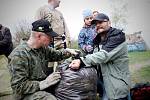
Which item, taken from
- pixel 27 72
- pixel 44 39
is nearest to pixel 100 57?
pixel 44 39

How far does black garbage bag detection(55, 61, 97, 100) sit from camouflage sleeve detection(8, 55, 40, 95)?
0.26 m

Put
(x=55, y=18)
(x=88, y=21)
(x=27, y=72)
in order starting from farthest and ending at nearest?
(x=55, y=18) < (x=88, y=21) < (x=27, y=72)

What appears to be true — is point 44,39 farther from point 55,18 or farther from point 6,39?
point 6,39

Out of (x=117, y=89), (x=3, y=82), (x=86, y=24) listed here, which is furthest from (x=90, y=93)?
(x=3, y=82)

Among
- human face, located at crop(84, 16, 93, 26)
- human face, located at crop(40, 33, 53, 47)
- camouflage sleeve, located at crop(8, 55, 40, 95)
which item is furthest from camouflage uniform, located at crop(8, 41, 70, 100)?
human face, located at crop(84, 16, 93, 26)

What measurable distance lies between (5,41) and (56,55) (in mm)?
2038

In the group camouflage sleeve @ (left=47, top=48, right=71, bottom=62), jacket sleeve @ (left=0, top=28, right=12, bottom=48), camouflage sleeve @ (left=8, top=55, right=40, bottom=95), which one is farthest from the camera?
jacket sleeve @ (left=0, top=28, right=12, bottom=48)

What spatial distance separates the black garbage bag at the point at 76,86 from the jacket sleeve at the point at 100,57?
0.10 m

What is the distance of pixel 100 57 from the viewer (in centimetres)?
370

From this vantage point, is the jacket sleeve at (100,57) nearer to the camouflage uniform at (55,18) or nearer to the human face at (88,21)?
the human face at (88,21)

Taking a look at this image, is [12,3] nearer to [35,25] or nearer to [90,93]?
[35,25]

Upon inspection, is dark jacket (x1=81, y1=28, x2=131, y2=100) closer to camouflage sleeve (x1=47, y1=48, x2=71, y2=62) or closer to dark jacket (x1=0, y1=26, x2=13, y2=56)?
camouflage sleeve (x1=47, y1=48, x2=71, y2=62)

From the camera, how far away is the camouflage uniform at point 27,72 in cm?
351

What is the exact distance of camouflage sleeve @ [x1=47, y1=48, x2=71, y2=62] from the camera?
405cm
